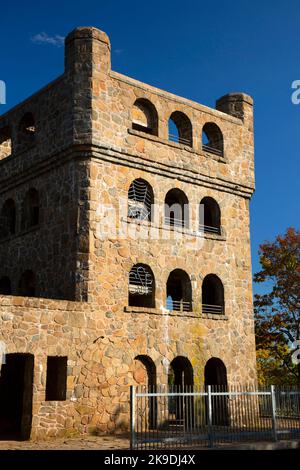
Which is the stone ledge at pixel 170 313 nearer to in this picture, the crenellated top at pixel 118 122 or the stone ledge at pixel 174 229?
the stone ledge at pixel 174 229

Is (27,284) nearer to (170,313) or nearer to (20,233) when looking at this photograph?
(20,233)

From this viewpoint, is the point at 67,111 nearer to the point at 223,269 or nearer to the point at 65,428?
the point at 223,269

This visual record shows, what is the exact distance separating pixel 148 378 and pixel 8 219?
8.80 meters

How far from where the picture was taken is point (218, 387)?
22625mm

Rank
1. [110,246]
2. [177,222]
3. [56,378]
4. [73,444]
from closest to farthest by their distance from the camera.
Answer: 1. [73,444]
2. [56,378]
3. [110,246]
4. [177,222]

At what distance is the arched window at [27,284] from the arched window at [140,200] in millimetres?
4351

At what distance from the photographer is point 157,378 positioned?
2038 cm

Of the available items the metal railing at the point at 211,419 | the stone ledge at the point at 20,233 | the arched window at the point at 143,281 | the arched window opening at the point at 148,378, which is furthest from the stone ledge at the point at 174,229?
the metal railing at the point at 211,419

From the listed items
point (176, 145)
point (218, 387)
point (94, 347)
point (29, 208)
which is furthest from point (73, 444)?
point (176, 145)

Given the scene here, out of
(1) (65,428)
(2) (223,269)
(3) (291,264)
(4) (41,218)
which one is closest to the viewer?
(1) (65,428)

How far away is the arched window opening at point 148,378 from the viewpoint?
1993 cm

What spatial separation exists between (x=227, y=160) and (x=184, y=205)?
3084 mm
